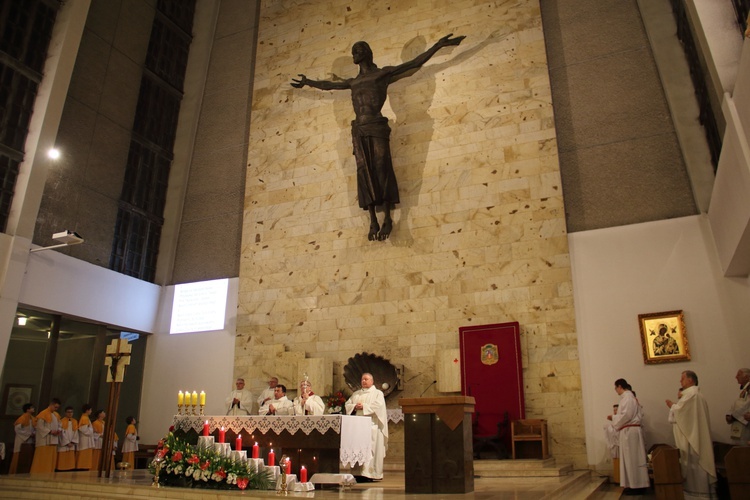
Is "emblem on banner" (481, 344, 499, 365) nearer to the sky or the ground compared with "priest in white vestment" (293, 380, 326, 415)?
nearer to the sky

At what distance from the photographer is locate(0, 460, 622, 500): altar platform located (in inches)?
215

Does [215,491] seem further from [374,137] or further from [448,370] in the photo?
[374,137]

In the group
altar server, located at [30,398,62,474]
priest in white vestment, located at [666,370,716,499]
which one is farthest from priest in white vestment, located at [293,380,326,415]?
altar server, located at [30,398,62,474]

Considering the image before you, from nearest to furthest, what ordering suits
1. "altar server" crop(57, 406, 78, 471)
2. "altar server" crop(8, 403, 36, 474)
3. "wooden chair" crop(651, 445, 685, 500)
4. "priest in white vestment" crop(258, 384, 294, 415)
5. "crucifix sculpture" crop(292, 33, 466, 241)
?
"wooden chair" crop(651, 445, 685, 500) → "priest in white vestment" crop(258, 384, 294, 415) → "altar server" crop(8, 403, 36, 474) → "altar server" crop(57, 406, 78, 471) → "crucifix sculpture" crop(292, 33, 466, 241)

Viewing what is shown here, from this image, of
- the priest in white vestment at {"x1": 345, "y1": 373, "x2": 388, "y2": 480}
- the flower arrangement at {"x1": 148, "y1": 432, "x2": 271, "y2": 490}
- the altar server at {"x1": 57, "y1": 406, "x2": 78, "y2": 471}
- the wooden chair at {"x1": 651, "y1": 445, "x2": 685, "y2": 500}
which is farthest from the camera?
the altar server at {"x1": 57, "y1": 406, "x2": 78, "y2": 471}

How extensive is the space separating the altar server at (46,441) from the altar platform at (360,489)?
2347mm

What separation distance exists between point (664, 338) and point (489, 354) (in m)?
2.52

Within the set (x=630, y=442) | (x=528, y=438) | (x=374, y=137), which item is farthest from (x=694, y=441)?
(x=374, y=137)

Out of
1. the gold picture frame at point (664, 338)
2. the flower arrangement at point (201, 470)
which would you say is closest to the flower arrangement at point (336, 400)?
the flower arrangement at point (201, 470)

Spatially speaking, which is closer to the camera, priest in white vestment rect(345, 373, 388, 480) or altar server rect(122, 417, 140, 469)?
priest in white vestment rect(345, 373, 388, 480)

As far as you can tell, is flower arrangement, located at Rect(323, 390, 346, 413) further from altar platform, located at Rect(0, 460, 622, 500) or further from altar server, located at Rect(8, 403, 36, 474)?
altar server, located at Rect(8, 403, 36, 474)

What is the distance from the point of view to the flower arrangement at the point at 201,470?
576cm

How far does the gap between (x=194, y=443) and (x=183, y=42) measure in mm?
10233

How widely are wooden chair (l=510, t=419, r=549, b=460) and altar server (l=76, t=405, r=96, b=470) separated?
6990mm
